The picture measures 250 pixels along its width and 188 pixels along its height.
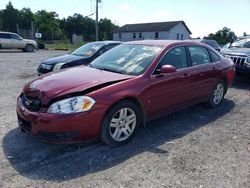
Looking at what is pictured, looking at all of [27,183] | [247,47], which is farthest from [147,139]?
[247,47]

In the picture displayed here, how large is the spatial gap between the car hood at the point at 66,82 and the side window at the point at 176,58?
873 mm

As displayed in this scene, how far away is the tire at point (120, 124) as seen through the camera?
4.20 metres

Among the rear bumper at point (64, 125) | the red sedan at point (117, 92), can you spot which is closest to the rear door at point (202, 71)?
the red sedan at point (117, 92)

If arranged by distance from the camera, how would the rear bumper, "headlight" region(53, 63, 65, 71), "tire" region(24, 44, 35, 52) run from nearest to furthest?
the rear bumper → "headlight" region(53, 63, 65, 71) → "tire" region(24, 44, 35, 52)

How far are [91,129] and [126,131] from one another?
0.71m

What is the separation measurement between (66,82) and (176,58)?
221 centimetres

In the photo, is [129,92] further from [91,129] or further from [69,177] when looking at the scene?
[69,177]

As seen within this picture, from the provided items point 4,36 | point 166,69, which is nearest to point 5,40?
point 4,36

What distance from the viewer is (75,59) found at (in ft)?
29.0

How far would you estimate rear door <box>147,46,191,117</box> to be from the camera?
4.82 meters

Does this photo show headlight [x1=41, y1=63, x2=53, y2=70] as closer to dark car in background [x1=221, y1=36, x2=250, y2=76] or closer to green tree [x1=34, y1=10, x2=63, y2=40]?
dark car in background [x1=221, y1=36, x2=250, y2=76]

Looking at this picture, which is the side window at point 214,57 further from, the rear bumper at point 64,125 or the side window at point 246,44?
the side window at point 246,44

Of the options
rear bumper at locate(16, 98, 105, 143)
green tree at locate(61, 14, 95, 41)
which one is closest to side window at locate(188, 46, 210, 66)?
rear bumper at locate(16, 98, 105, 143)

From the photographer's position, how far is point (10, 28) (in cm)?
6725
